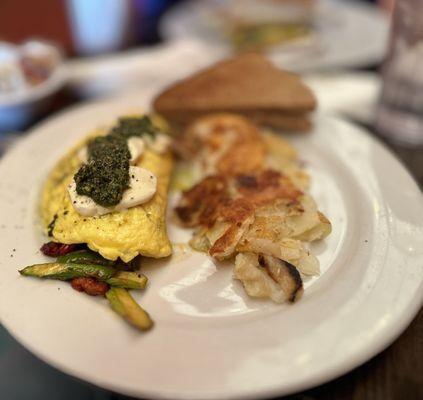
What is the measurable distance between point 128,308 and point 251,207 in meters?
0.73

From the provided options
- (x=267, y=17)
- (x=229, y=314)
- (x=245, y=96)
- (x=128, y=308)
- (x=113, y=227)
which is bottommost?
(x=229, y=314)

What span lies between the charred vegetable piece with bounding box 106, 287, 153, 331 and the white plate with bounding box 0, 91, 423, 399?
0.03m

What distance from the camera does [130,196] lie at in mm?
1916

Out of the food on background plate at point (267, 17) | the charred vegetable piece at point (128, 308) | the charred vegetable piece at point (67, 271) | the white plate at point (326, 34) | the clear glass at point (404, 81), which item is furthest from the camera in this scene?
the food on background plate at point (267, 17)

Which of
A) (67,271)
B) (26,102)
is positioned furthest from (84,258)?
(26,102)

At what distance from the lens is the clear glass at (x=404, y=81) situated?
275 cm

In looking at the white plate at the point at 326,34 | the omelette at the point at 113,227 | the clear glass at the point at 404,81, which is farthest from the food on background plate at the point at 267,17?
the omelette at the point at 113,227

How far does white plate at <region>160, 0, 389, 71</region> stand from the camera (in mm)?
3850

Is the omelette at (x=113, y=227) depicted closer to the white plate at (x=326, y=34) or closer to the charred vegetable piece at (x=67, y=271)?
the charred vegetable piece at (x=67, y=271)

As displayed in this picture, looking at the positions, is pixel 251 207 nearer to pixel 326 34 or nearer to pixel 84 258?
pixel 84 258

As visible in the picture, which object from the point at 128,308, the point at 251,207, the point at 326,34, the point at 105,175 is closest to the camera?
the point at 128,308

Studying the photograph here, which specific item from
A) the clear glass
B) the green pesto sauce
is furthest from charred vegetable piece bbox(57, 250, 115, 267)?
the clear glass

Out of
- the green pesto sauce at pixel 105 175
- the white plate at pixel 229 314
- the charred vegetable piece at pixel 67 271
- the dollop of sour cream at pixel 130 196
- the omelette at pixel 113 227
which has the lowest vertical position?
the white plate at pixel 229 314

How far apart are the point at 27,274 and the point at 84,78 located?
231 centimetres
